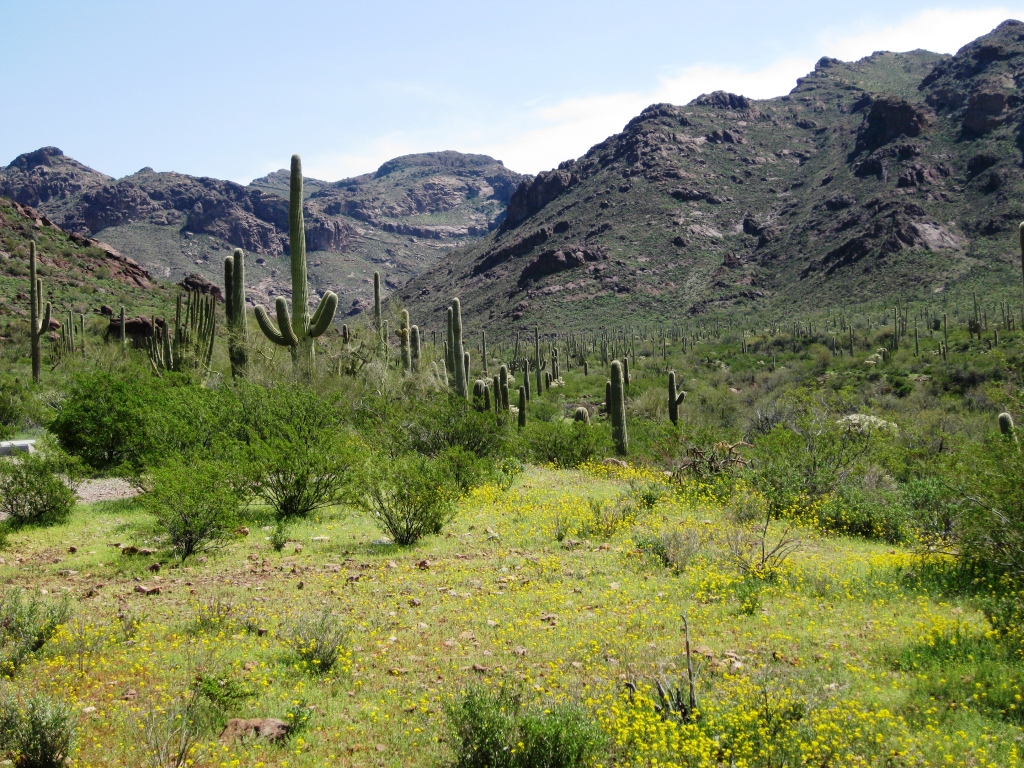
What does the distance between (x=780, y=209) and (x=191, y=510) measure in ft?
286

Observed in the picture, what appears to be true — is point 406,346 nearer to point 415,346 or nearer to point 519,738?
point 415,346

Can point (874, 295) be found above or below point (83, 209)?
below

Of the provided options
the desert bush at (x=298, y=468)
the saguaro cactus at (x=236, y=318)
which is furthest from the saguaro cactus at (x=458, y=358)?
the desert bush at (x=298, y=468)

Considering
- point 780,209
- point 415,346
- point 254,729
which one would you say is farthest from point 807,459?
point 780,209

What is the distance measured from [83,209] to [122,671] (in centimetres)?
17068

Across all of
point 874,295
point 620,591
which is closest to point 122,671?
point 620,591

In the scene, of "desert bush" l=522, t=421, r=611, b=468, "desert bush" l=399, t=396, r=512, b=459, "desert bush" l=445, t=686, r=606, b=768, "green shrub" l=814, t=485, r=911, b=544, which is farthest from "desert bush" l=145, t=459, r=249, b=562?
"desert bush" l=522, t=421, r=611, b=468

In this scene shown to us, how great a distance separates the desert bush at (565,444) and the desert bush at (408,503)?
8445 millimetres

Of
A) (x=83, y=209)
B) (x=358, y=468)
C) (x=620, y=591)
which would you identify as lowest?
(x=620, y=591)

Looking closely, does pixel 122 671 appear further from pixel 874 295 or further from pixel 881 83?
pixel 881 83

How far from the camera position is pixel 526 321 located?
79875mm

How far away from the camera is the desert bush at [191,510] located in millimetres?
8852

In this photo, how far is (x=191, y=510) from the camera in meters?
8.89

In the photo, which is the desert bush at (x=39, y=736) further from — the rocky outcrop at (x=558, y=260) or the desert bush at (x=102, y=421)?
the rocky outcrop at (x=558, y=260)
